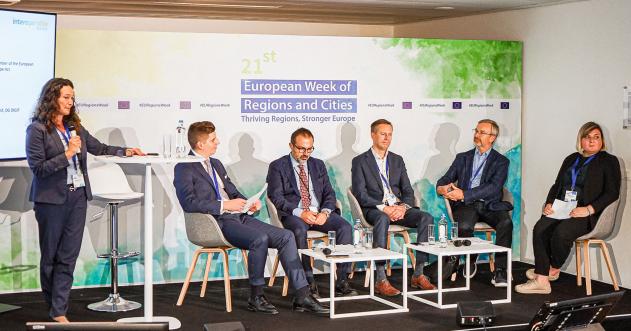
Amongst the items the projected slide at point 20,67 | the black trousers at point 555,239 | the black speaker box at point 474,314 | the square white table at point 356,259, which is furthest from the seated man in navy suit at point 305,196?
the projected slide at point 20,67

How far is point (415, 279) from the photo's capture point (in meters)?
7.94

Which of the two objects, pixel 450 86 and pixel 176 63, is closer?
pixel 176 63

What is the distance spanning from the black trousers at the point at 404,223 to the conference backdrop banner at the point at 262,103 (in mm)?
550

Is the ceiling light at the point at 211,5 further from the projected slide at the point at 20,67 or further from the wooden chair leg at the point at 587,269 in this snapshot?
the wooden chair leg at the point at 587,269

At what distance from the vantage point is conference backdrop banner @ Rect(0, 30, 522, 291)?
7.73m

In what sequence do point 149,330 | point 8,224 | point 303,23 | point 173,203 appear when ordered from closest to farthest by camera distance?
point 149,330 < point 8,224 < point 173,203 < point 303,23

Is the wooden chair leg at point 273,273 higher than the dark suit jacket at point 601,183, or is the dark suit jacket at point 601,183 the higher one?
the dark suit jacket at point 601,183

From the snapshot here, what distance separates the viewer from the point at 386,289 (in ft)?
24.9

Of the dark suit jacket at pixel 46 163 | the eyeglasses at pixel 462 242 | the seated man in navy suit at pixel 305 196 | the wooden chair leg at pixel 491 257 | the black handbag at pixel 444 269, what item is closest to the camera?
the dark suit jacket at pixel 46 163

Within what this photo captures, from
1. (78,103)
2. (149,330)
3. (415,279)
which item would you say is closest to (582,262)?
(415,279)

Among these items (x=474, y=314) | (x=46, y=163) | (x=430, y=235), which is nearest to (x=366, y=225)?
(x=430, y=235)

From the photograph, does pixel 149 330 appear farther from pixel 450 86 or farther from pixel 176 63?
pixel 450 86

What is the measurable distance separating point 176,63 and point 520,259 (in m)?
3.82

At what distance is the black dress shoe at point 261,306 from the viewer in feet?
22.9
